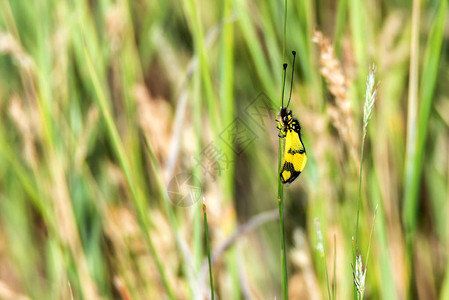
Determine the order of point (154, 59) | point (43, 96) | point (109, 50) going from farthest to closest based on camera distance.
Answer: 1. point (154, 59)
2. point (109, 50)
3. point (43, 96)

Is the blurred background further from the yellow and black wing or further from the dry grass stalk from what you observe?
the yellow and black wing

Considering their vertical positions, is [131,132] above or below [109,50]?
below

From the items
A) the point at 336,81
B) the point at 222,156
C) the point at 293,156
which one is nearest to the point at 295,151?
the point at 293,156

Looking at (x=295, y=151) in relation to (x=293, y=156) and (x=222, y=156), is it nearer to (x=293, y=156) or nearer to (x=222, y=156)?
(x=293, y=156)

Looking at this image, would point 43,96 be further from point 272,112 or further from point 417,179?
point 417,179

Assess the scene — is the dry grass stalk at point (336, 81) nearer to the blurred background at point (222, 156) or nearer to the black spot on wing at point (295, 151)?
the blurred background at point (222, 156)

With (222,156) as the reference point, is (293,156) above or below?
below

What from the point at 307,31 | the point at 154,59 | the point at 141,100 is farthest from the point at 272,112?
the point at 154,59
